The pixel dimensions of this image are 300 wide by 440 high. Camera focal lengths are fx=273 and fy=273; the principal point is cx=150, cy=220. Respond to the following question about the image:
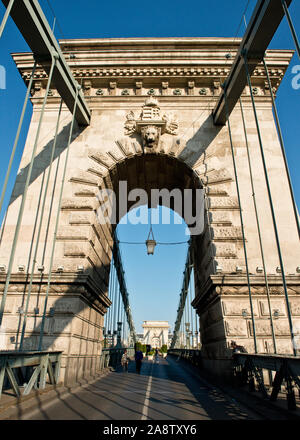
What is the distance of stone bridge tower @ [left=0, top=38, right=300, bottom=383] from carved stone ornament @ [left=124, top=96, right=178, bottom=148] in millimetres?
53

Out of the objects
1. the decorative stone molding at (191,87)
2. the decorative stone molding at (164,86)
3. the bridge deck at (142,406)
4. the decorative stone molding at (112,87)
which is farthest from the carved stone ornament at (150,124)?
the bridge deck at (142,406)

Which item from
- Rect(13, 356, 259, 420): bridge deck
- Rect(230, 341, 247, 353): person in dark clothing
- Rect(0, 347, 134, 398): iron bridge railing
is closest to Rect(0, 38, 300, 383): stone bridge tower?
Rect(230, 341, 247, 353): person in dark clothing

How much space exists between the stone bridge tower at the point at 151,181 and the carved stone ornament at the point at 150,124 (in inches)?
2.1

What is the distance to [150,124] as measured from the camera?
1195cm

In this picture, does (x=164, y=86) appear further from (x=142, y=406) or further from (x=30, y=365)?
(x=142, y=406)

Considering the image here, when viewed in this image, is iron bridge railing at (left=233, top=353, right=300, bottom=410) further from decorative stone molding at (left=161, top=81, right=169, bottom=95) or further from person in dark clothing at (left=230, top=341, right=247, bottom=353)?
decorative stone molding at (left=161, top=81, right=169, bottom=95)

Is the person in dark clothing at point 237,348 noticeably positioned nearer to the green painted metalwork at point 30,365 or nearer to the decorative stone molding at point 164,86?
the green painted metalwork at point 30,365

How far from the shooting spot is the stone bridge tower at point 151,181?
29.4 feet

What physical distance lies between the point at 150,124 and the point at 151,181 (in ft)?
10.2

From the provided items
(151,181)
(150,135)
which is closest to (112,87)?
(150,135)

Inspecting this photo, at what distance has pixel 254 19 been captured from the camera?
322 inches

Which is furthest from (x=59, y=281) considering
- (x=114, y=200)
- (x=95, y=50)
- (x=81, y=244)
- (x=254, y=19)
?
(x=95, y=50)
